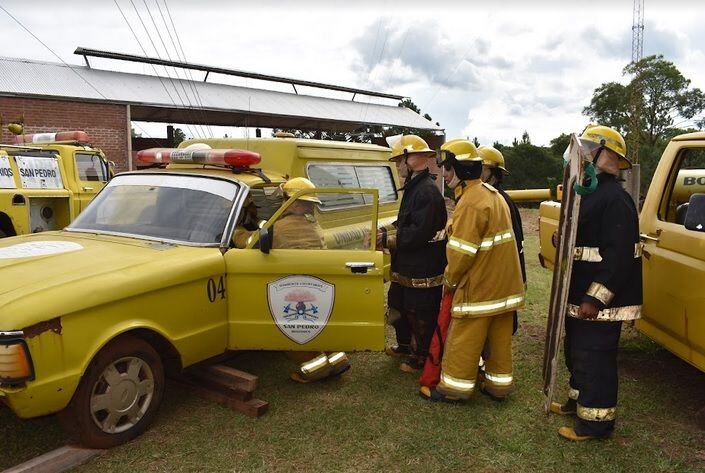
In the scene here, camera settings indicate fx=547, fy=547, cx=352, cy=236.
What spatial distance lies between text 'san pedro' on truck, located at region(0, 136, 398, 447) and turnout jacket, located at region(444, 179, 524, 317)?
598mm

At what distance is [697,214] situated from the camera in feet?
11.3

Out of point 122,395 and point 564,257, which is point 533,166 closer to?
point 564,257

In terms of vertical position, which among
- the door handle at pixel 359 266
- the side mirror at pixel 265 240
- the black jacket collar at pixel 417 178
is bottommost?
the door handle at pixel 359 266

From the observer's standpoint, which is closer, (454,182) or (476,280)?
(476,280)

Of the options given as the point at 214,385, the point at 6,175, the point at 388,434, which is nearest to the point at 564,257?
the point at 388,434

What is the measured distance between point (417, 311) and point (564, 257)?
148 cm

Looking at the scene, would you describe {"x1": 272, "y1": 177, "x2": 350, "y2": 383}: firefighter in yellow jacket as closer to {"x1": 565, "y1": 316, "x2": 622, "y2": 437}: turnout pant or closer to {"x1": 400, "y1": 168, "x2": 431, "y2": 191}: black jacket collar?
{"x1": 400, "y1": 168, "x2": 431, "y2": 191}: black jacket collar

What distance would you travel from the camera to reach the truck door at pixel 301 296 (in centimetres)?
404

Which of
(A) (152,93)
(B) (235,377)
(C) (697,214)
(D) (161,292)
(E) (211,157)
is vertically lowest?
(B) (235,377)

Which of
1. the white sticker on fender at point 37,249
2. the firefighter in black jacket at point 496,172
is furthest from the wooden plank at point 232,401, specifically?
the firefighter in black jacket at point 496,172

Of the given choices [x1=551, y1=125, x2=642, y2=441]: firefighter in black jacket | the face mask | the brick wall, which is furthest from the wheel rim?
the brick wall

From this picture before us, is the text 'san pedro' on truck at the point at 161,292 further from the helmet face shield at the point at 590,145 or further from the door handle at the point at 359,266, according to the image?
the helmet face shield at the point at 590,145

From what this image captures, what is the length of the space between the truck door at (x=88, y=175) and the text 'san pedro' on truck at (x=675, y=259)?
27.6 ft

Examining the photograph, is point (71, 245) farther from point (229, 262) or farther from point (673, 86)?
point (673, 86)
